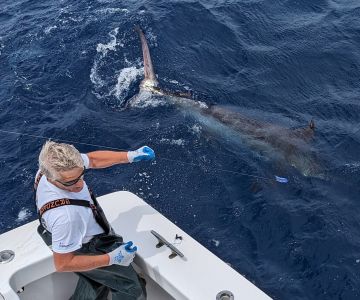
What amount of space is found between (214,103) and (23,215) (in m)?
4.20

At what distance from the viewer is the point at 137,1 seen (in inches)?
506

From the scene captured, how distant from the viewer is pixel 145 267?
453 cm

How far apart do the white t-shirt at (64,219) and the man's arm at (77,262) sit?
0.07 metres

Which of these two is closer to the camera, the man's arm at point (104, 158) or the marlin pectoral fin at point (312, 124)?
the man's arm at point (104, 158)

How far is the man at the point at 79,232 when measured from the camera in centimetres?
370

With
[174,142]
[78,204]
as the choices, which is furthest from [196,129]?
[78,204]

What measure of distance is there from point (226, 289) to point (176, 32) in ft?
27.9

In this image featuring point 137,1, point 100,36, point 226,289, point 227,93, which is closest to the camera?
point 226,289

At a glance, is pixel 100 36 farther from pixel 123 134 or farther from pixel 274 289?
pixel 274 289

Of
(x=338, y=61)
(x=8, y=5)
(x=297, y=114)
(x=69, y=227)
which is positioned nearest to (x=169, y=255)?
(x=69, y=227)

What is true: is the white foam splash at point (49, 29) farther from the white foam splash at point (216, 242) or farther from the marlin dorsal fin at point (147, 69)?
the white foam splash at point (216, 242)

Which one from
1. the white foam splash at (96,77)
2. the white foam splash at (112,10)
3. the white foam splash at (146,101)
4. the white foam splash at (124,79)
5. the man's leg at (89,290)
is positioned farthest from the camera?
the white foam splash at (112,10)

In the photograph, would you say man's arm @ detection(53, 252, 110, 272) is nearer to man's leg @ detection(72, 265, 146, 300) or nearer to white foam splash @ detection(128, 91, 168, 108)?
man's leg @ detection(72, 265, 146, 300)

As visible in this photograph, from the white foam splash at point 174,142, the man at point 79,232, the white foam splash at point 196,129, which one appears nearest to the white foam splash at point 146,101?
the white foam splash at point 196,129
